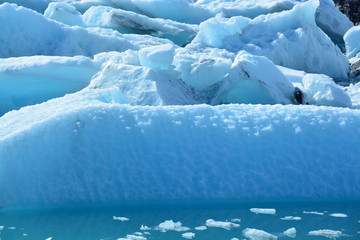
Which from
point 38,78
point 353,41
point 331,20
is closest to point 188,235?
point 38,78

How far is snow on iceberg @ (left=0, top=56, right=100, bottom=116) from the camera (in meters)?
5.12

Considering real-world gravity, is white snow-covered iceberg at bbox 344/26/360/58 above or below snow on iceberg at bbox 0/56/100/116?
above

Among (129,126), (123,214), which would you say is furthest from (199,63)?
(123,214)

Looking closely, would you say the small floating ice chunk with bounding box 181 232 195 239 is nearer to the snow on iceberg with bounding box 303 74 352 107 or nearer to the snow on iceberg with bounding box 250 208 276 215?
the snow on iceberg with bounding box 250 208 276 215

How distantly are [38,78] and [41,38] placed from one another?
203 cm

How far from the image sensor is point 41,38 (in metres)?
7.09

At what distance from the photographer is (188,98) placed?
199 inches

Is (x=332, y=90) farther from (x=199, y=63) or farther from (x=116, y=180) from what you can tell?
(x=116, y=180)

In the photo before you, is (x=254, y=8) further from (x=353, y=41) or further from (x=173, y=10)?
(x=353, y=41)

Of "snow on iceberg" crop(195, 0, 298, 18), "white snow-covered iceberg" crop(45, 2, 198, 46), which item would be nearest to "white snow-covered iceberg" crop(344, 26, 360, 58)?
"snow on iceberg" crop(195, 0, 298, 18)

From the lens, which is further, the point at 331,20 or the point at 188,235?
the point at 331,20

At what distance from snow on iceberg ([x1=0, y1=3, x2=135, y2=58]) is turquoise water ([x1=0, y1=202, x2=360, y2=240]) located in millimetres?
4243

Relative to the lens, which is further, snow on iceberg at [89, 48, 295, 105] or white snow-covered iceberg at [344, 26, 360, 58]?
A: white snow-covered iceberg at [344, 26, 360, 58]

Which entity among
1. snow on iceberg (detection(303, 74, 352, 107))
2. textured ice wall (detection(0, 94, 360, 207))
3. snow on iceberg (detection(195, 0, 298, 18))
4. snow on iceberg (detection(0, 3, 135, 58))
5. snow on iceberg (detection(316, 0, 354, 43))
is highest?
snow on iceberg (detection(195, 0, 298, 18))
